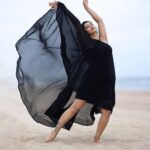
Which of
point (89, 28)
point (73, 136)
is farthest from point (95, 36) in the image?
point (73, 136)

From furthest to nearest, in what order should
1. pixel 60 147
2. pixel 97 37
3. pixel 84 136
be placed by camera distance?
pixel 84 136, pixel 97 37, pixel 60 147

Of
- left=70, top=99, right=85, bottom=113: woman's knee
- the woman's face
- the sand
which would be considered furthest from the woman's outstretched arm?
the sand

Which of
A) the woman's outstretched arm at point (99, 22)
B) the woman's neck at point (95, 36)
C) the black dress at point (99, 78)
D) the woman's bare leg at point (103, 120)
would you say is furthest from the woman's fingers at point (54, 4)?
the woman's bare leg at point (103, 120)

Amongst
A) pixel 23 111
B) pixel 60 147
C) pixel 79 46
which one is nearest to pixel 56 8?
pixel 79 46

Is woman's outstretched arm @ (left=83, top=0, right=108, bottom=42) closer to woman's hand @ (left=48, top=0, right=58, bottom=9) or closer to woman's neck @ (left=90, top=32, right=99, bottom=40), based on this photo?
woman's neck @ (left=90, top=32, right=99, bottom=40)

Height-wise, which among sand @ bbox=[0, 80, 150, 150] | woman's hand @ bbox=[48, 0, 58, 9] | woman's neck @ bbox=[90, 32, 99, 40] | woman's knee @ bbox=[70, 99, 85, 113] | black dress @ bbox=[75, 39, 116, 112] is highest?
woman's hand @ bbox=[48, 0, 58, 9]

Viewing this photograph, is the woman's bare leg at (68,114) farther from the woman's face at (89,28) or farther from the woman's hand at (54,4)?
the woman's hand at (54,4)

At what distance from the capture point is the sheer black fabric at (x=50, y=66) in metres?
8.34

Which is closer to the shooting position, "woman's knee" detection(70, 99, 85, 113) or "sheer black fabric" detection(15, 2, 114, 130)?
"woman's knee" detection(70, 99, 85, 113)

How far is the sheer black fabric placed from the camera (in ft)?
27.4

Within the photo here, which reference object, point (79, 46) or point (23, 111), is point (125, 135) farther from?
point (23, 111)

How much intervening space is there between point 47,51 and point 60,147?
172cm

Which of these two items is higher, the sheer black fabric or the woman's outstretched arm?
the woman's outstretched arm

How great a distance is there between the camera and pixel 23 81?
8375mm
